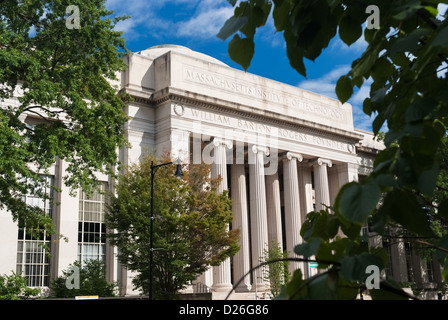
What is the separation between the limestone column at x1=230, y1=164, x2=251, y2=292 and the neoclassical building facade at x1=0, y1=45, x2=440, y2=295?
0.11 m

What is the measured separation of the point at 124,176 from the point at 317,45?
36813 mm

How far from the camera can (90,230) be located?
1772 inches

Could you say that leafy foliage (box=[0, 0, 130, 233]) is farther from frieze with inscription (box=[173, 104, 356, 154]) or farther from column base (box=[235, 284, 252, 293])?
column base (box=[235, 284, 252, 293])

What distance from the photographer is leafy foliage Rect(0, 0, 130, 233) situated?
24.7 meters

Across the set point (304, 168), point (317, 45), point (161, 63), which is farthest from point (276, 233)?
point (317, 45)

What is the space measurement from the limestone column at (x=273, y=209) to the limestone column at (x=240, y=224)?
415cm

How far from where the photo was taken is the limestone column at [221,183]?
157 feet

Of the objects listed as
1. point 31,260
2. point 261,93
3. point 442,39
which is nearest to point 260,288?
point 261,93

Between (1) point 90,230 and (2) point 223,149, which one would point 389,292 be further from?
(2) point 223,149

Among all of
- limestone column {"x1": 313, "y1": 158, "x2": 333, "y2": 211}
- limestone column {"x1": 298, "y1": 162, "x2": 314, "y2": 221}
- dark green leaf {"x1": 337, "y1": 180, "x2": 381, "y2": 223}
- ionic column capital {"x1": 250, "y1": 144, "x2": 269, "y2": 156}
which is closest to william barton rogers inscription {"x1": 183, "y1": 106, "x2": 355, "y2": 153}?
ionic column capital {"x1": 250, "y1": 144, "x2": 269, "y2": 156}

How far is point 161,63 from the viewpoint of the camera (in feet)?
166
